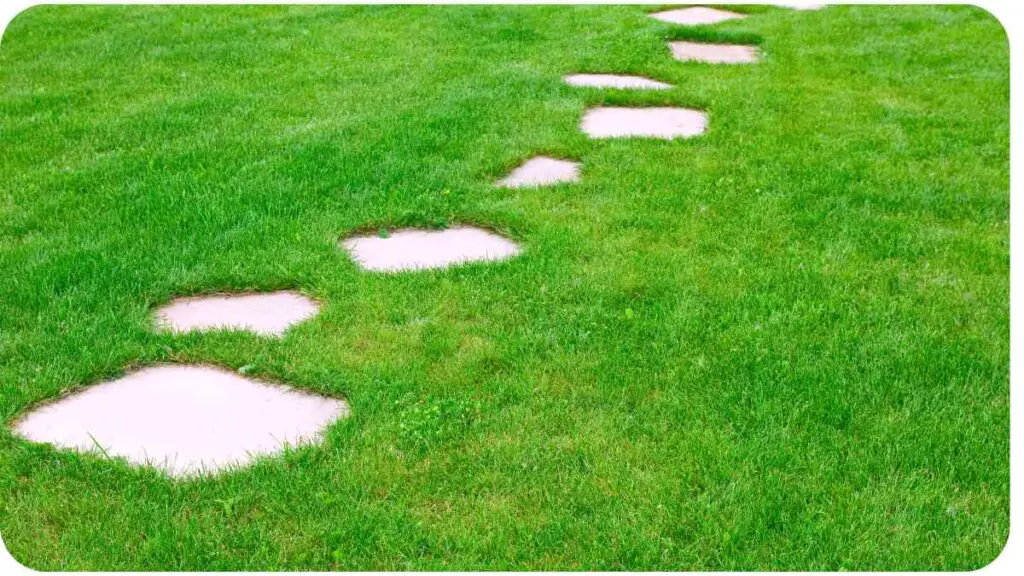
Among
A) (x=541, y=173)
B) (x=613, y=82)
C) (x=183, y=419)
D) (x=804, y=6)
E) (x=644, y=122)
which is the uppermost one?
(x=804, y=6)

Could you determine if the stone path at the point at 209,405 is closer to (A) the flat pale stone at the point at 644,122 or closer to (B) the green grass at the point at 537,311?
(B) the green grass at the point at 537,311

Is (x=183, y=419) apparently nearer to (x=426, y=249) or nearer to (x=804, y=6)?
(x=426, y=249)

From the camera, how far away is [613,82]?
24.7 feet

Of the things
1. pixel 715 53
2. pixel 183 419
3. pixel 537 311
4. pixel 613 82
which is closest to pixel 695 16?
pixel 715 53

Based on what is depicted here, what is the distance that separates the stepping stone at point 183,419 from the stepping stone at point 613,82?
4585 mm

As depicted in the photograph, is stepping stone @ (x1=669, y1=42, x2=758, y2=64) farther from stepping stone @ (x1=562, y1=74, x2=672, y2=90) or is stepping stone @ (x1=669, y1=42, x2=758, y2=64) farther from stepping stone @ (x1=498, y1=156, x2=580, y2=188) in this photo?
stepping stone @ (x1=498, y1=156, x2=580, y2=188)

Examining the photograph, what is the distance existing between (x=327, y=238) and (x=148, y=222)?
1.04 meters

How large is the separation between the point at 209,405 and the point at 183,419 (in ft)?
0.40

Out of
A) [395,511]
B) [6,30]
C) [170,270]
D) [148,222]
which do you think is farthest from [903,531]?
[6,30]

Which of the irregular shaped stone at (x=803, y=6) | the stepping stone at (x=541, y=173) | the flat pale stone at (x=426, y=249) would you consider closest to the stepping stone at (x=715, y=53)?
the irregular shaped stone at (x=803, y=6)

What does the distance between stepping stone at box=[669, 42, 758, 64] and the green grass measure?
1.90ft

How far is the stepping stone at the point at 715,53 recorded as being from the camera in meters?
8.43

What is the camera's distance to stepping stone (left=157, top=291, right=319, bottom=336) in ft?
13.1

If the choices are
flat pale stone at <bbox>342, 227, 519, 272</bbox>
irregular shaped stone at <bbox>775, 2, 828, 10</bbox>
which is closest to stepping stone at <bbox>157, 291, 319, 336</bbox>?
flat pale stone at <bbox>342, 227, 519, 272</bbox>
